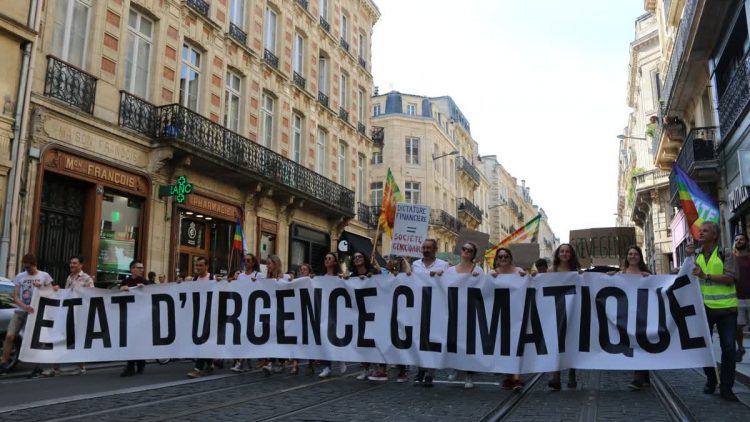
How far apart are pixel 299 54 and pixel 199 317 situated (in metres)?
18.2

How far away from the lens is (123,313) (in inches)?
349

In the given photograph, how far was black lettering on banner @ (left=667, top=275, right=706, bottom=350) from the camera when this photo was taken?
6699 millimetres

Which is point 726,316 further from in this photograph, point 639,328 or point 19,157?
point 19,157

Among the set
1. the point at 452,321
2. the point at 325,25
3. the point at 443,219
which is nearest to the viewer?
the point at 452,321

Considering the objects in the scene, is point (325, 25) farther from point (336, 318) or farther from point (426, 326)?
point (426, 326)

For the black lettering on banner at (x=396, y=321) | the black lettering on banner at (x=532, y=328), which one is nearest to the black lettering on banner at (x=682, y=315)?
the black lettering on banner at (x=532, y=328)

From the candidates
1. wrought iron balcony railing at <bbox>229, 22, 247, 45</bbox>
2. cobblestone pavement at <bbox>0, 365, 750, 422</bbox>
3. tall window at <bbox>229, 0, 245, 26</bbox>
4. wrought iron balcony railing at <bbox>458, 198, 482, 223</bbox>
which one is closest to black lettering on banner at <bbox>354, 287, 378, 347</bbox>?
cobblestone pavement at <bbox>0, 365, 750, 422</bbox>

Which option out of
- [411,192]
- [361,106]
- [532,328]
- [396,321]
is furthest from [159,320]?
[411,192]

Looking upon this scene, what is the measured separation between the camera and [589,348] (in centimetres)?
695

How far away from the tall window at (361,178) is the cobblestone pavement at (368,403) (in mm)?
21920

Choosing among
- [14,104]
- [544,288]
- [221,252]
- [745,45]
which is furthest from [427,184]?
[544,288]

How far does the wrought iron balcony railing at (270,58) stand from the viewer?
22.1 m

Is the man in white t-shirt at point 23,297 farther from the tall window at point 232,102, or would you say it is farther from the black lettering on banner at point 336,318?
the tall window at point 232,102

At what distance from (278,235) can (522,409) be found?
55.0ft
